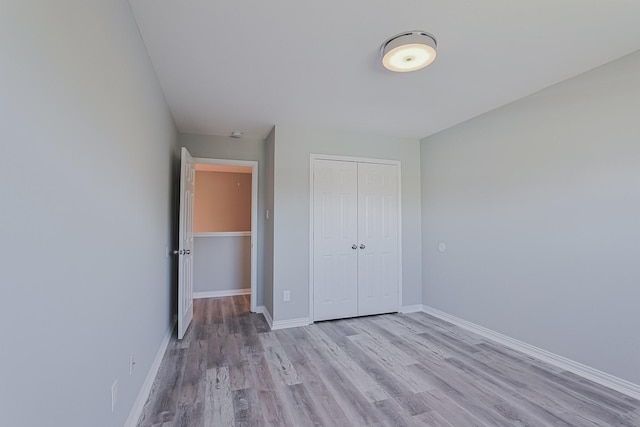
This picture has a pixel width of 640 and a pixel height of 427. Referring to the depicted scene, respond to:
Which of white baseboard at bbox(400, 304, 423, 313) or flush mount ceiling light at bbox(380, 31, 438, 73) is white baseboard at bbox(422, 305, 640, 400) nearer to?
white baseboard at bbox(400, 304, 423, 313)

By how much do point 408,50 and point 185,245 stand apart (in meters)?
2.83

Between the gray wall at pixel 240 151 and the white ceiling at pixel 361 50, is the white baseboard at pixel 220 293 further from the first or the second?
the white ceiling at pixel 361 50

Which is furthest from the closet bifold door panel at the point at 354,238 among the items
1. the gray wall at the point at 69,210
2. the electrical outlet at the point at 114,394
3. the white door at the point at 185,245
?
the electrical outlet at the point at 114,394

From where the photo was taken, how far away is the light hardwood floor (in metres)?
1.93

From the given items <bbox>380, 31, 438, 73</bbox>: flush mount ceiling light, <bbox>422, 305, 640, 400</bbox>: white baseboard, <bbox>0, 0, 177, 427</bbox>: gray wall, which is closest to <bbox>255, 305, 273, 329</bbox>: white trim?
<bbox>0, 0, 177, 427</bbox>: gray wall

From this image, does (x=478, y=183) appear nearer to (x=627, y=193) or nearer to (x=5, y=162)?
(x=627, y=193)

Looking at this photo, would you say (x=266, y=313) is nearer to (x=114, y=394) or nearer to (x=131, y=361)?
(x=131, y=361)

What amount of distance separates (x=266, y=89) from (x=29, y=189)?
2.14 metres

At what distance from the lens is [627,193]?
86.0 inches

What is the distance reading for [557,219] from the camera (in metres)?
2.61

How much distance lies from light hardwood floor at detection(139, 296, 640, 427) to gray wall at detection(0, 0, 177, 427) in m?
0.55

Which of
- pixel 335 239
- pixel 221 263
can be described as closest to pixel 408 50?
pixel 335 239

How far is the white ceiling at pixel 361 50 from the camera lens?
1697 mm

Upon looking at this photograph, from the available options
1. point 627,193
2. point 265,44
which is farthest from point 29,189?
point 627,193
